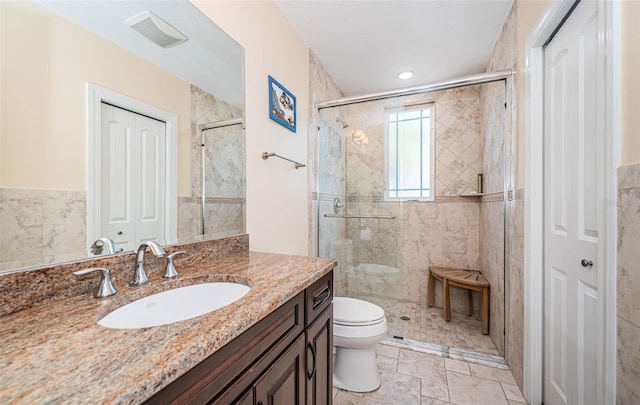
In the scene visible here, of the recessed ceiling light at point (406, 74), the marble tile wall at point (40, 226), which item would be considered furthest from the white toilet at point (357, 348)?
the recessed ceiling light at point (406, 74)

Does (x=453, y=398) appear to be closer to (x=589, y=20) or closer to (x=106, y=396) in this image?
(x=106, y=396)

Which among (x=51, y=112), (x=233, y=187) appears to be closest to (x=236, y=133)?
(x=233, y=187)

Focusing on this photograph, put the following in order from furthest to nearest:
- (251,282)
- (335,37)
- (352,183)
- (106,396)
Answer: (352,183) < (335,37) < (251,282) < (106,396)

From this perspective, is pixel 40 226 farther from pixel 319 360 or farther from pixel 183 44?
pixel 319 360

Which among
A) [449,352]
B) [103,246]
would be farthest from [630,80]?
[449,352]

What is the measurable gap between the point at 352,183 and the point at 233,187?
4.44ft

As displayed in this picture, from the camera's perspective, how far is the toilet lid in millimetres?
1560

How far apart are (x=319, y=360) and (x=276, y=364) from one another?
1.23 feet

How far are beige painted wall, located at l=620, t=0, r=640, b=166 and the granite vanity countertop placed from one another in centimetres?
109

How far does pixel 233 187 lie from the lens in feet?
4.53

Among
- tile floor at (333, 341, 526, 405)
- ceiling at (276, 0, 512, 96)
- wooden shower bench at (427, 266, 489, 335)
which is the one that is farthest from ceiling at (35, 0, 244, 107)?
wooden shower bench at (427, 266, 489, 335)

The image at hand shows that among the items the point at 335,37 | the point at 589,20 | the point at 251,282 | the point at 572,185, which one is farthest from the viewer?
the point at 335,37

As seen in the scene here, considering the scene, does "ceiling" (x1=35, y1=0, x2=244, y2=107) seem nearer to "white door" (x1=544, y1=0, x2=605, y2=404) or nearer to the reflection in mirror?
the reflection in mirror

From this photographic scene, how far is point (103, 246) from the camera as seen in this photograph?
0.83 m
